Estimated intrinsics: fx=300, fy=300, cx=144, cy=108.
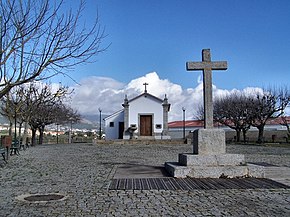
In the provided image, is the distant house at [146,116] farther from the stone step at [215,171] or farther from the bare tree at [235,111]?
the stone step at [215,171]

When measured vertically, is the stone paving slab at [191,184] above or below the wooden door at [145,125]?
below

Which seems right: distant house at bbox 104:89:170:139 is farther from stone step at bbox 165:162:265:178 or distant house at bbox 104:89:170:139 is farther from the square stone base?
stone step at bbox 165:162:265:178

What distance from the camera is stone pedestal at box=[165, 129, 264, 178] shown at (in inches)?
346

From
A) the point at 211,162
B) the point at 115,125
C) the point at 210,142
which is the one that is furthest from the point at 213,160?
the point at 115,125

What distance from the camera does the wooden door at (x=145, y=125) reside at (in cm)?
3994

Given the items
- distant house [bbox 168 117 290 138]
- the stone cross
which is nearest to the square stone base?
the stone cross

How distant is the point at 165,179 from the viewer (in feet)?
28.3

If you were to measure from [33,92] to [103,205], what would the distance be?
24927 millimetres

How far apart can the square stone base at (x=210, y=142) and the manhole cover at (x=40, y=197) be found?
4513mm

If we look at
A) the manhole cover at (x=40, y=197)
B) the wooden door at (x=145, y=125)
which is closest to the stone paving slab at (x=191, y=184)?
the manhole cover at (x=40, y=197)

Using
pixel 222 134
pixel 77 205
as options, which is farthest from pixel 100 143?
pixel 77 205

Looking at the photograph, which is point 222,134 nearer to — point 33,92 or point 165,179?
point 165,179

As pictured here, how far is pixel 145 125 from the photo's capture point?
4034 centimetres

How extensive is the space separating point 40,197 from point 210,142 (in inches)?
206
